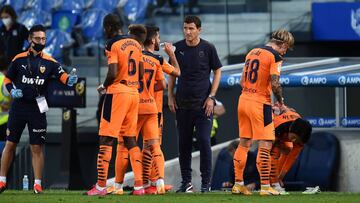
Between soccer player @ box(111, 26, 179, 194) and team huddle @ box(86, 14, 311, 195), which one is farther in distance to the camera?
soccer player @ box(111, 26, 179, 194)

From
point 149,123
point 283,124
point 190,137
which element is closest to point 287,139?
point 283,124

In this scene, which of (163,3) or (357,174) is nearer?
(357,174)

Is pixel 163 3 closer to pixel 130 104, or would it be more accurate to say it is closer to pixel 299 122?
pixel 299 122

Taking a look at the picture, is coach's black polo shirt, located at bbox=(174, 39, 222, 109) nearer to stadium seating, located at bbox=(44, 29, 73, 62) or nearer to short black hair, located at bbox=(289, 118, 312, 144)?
short black hair, located at bbox=(289, 118, 312, 144)

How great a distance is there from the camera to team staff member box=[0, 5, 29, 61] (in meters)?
21.6

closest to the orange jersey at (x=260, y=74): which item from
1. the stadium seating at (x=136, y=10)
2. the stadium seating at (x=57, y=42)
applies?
the stadium seating at (x=57, y=42)

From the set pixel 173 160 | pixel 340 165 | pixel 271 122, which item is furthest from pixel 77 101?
pixel 271 122

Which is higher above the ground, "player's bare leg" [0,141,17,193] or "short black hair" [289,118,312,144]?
"short black hair" [289,118,312,144]

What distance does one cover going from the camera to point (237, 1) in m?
25.3

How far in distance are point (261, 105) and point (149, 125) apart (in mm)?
1373

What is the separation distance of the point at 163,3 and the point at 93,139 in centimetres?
351

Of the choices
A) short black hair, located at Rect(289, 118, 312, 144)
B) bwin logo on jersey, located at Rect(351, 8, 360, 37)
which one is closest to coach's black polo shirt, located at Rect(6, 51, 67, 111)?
short black hair, located at Rect(289, 118, 312, 144)

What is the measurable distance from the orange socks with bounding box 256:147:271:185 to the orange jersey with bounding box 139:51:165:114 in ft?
4.58

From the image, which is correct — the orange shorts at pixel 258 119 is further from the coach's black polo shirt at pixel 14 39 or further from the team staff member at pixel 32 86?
the coach's black polo shirt at pixel 14 39
